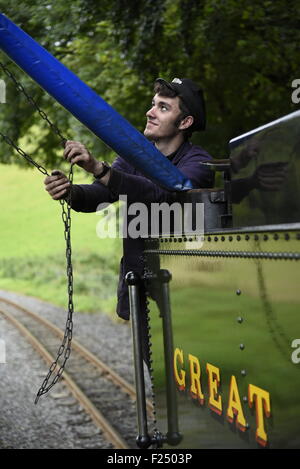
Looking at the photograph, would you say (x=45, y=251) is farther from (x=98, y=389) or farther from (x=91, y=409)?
(x=91, y=409)

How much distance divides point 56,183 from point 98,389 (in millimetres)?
6823

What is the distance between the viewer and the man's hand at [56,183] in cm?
273

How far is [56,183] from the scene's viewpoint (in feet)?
8.98

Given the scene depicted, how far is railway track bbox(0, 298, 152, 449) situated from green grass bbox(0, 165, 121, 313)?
14.3 ft

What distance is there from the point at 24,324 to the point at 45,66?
13126mm

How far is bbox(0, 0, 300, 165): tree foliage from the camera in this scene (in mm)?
8445

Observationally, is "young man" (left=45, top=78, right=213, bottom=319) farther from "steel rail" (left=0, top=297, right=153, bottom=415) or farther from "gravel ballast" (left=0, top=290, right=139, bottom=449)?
"steel rail" (left=0, top=297, right=153, bottom=415)

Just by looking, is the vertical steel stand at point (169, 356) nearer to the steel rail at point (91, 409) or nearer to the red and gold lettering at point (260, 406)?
the red and gold lettering at point (260, 406)

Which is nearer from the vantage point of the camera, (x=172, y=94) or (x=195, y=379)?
(x=195, y=379)

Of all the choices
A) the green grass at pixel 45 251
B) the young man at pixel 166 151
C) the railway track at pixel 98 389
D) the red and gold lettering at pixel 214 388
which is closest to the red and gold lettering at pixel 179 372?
the red and gold lettering at pixel 214 388

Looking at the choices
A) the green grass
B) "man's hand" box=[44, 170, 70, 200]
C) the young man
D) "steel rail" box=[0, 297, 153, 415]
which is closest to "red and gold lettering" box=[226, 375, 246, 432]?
the young man

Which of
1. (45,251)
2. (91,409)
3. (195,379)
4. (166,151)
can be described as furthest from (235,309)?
(45,251)
